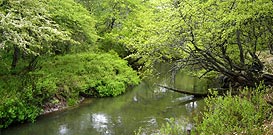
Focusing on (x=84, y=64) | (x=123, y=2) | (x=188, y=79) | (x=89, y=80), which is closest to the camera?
(x=89, y=80)

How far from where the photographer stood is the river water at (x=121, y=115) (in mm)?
11422

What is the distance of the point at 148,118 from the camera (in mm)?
12758

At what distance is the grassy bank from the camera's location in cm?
1200

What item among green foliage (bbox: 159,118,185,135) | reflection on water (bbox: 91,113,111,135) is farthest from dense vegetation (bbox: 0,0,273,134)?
reflection on water (bbox: 91,113,111,135)

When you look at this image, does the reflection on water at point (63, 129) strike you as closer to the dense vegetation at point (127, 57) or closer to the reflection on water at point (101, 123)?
the reflection on water at point (101, 123)

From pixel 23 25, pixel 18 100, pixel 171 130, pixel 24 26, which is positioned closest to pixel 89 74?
→ pixel 18 100

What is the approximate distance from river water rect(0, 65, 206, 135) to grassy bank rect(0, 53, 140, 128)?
21.5 inches

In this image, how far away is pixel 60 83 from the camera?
15.4m

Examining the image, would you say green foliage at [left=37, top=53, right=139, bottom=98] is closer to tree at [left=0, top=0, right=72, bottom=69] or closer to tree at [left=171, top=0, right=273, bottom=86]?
tree at [left=0, top=0, right=72, bottom=69]

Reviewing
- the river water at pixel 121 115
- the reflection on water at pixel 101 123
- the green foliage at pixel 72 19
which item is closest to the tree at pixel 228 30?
the river water at pixel 121 115

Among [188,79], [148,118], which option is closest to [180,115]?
[148,118]

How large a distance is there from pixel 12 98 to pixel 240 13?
8122mm

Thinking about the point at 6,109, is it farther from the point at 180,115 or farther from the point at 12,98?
the point at 180,115

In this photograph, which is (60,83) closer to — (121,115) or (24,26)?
(121,115)
